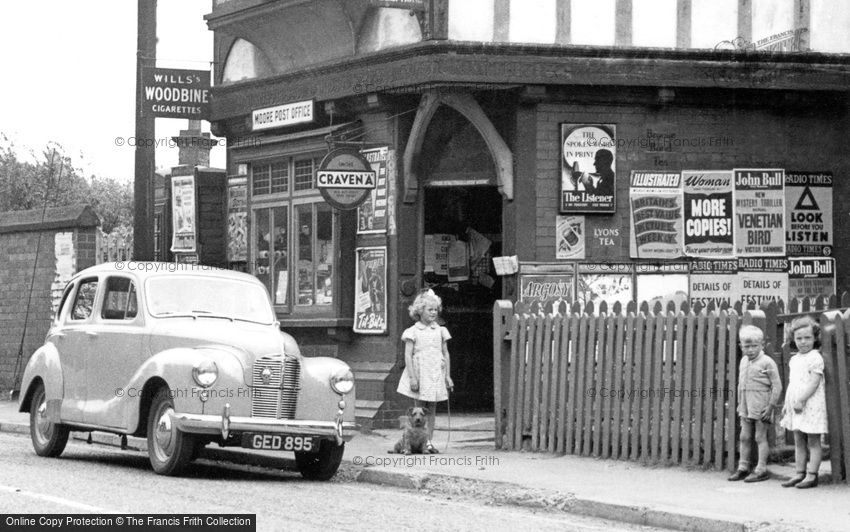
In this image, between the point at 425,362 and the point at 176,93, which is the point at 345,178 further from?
the point at 425,362

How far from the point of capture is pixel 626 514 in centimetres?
1048

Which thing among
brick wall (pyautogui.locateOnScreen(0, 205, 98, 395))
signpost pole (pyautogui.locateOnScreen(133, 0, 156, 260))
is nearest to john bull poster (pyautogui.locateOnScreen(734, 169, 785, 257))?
signpost pole (pyautogui.locateOnScreen(133, 0, 156, 260))

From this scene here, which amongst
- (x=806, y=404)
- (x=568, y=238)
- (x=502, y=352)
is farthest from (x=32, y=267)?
(x=806, y=404)

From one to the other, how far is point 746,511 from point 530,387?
14.9 ft

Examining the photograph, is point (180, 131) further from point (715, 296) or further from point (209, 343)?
point (209, 343)

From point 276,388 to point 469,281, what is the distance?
22.9 feet

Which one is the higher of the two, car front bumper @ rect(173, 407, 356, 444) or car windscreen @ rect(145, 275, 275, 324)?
car windscreen @ rect(145, 275, 275, 324)

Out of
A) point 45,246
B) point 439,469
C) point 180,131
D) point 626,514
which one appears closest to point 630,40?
point 439,469

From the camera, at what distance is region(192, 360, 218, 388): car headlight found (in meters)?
12.4

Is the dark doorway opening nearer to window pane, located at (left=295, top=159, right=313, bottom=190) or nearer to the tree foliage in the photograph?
window pane, located at (left=295, top=159, right=313, bottom=190)

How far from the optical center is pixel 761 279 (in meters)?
17.7

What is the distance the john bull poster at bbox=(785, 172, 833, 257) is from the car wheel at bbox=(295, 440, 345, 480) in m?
7.50

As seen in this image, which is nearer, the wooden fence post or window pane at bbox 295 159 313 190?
the wooden fence post

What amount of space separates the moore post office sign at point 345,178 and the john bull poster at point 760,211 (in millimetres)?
4765
